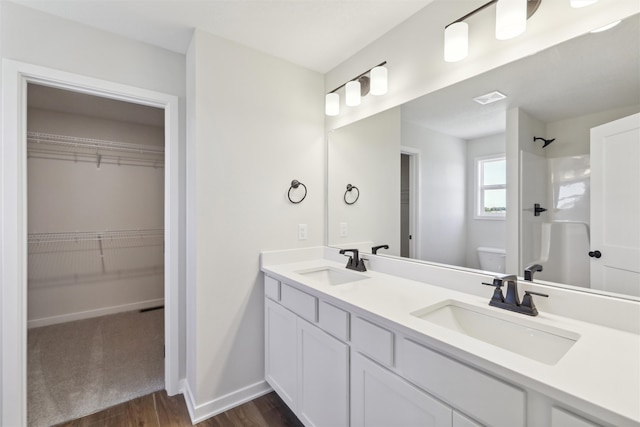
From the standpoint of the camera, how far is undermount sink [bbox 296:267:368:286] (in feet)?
6.27

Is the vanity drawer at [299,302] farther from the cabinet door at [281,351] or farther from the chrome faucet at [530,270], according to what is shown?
the chrome faucet at [530,270]

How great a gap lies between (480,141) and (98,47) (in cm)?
232

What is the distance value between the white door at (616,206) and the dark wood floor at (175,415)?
1742 mm

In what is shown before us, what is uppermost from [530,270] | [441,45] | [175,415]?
[441,45]

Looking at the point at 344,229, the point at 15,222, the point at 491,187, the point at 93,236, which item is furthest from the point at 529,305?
the point at 93,236

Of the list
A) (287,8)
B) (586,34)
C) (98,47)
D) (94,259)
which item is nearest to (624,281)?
(586,34)

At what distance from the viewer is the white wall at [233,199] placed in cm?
177

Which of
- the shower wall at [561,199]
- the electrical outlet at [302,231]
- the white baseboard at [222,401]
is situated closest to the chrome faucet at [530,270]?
the shower wall at [561,199]

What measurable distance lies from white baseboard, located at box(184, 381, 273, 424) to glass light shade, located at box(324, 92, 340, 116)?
6.69 ft

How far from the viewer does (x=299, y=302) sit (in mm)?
1611

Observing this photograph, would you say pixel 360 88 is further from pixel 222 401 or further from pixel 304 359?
pixel 222 401

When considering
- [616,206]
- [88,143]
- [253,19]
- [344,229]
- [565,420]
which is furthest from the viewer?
[88,143]

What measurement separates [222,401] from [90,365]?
4.50 ft

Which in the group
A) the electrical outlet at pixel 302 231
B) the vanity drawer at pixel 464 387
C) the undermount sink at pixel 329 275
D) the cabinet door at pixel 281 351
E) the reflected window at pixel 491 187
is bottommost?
the cabinet door at pixel 281 351
